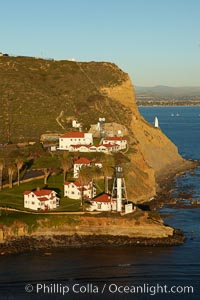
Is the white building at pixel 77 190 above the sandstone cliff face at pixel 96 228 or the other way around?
above

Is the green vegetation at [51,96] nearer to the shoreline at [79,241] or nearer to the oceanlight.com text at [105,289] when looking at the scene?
the shoreline at [79,241]

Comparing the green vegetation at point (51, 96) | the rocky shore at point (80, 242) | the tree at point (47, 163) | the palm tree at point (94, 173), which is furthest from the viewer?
the green vegetation at point (51, 96)

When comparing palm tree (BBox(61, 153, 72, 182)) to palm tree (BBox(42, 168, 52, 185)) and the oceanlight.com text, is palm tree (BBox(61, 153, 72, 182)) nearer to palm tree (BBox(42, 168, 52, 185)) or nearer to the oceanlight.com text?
palm tree (BBox(42, 168, 52, 185))

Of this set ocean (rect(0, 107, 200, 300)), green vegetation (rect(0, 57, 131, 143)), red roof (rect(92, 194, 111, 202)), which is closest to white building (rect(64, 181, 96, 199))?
red roof (rect(92, 194, 111, 202))

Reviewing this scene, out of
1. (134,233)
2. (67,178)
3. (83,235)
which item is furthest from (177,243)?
→ (67,178)

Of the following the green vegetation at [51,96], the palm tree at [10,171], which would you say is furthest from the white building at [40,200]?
the green vegetation at [51,96]
